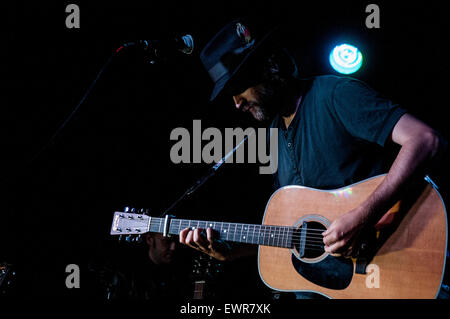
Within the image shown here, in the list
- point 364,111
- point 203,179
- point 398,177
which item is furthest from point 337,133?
point 203,179

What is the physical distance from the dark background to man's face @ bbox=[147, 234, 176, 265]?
794mm

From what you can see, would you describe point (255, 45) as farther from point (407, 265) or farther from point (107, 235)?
point (107, 235)

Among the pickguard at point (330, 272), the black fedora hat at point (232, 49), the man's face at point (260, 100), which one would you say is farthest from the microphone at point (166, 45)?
the pickguard at point (330, 272)

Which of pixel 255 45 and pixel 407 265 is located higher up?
pixel 255 45

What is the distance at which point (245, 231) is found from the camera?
2361mm

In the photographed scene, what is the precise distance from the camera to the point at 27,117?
11.8 ft

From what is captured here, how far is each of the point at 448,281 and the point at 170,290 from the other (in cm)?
404

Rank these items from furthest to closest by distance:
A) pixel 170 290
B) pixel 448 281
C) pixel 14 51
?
pixel 170 290 → pixel 14 51 → pixel 448 281

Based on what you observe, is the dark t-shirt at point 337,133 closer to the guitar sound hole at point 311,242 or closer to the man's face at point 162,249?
the guitar sound hole at point 311,242

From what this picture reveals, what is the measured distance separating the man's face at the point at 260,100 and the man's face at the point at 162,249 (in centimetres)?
302

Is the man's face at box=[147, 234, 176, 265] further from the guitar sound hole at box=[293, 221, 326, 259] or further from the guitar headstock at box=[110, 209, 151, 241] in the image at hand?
the guitar sound hole at box=[293, 221, 326, 259]

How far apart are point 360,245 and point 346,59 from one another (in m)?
2.73

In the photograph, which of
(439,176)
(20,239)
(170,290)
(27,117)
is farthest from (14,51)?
(439,176)

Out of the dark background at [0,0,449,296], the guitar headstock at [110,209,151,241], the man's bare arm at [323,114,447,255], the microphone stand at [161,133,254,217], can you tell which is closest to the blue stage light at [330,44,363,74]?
the dark background at [0,0,449,296]
